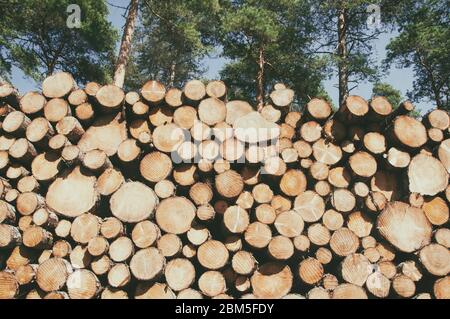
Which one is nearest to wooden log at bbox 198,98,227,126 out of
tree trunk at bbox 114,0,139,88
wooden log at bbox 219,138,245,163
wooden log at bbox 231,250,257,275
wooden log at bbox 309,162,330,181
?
wooden log at bbox 219,138,245,163

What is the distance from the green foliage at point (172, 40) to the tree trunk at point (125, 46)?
18.8 inches

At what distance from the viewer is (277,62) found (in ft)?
40.7

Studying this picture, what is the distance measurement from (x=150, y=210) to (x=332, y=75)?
895cm

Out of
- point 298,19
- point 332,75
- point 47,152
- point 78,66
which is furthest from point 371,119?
point 78,66

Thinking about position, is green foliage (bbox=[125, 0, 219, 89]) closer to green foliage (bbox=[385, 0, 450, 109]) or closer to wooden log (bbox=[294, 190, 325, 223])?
green foliage (bbox=[385, 0, 450, 109])

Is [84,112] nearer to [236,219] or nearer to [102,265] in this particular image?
[102,265]

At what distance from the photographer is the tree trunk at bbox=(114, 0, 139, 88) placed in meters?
9.66

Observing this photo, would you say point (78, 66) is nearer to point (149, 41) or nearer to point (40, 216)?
point (149, 41)

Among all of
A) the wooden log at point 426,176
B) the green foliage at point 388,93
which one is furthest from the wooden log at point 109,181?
the green foliage at point 388,93

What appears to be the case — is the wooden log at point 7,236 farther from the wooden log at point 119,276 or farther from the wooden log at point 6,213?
the wooden log at point 119,276

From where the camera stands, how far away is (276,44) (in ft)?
39.6

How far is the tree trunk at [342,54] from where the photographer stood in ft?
34.7

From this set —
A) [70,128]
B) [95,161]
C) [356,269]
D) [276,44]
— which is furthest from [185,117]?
[276,44]

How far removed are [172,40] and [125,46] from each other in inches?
115
